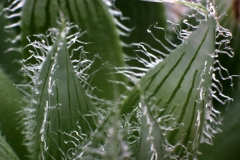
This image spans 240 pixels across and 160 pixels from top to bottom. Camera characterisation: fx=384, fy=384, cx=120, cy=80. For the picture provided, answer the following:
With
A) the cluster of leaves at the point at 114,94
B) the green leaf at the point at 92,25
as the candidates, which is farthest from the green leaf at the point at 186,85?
the green leaf at the point at 92,25

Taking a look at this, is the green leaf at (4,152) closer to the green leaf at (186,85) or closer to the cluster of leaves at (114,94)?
the cluster of leaves at (114,94)

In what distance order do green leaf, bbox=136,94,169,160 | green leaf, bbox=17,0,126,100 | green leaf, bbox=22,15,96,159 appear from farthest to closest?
green leaf, bbox=17,0,126,100, green leaf, bbox=22,15,96,159, green leaf, bbox=136,94,169,160

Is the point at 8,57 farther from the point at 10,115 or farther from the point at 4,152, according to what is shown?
the point at 4,152

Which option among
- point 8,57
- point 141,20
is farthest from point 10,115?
point 141,20

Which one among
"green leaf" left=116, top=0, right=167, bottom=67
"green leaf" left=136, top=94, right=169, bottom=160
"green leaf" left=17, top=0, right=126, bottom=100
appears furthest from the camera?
"green leaf" left=116, top=0, right=167, bottom=67

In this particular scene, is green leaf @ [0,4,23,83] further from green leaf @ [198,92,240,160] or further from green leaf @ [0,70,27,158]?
green leaf @ [198,92,240,160]

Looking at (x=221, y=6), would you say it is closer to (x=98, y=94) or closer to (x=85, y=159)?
(x=98, y=94)

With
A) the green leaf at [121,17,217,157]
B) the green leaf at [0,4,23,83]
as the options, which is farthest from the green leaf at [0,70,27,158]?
the green leaf at [121,17,217,157]
